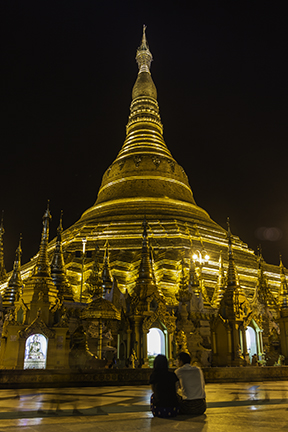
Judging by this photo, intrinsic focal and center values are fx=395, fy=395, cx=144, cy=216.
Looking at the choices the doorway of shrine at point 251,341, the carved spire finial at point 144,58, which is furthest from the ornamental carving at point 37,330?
the carved spire finial at point 144,58

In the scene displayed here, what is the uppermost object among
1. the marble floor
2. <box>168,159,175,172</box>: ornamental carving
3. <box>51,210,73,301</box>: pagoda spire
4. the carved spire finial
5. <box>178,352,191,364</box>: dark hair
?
the carved spire finial

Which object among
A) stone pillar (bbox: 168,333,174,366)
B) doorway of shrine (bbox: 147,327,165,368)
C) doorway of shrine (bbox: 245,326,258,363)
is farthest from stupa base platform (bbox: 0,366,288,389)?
doorway of shrine (bbox: 245,326,258,363)

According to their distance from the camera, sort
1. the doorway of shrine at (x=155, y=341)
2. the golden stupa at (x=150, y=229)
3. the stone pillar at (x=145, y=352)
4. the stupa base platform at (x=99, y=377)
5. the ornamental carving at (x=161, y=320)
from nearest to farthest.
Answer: the stupa base platform at (x=99, y=377) → the stone pillar at (x=145, y=352) → the ornamental carving at (x=161, y=320) → the doorway of shrine at (x=155, y=341) → the golden stupa at (x=150, y=229)

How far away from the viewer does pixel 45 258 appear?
635 inches

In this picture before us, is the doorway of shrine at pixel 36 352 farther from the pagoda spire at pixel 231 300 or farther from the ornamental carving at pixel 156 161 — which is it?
the ornamental carving at pixel 156 161

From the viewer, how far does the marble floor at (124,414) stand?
173 inches

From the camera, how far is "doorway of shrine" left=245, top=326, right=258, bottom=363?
17484 millimetres

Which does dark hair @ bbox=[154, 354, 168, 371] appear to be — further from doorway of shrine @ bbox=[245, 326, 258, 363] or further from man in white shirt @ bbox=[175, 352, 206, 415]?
doorway of shrine @ bbox=[245, 326, 258, 363]

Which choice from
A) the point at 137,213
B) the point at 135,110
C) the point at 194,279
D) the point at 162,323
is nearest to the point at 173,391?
the point at 162,323

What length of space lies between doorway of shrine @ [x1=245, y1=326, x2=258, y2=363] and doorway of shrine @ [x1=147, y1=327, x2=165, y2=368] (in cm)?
436

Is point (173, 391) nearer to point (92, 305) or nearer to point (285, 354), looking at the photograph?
point (92, 305)

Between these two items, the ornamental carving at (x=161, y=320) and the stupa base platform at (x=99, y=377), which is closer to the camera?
the stupa base platform at (x=99, y=377)

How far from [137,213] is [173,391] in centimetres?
2706

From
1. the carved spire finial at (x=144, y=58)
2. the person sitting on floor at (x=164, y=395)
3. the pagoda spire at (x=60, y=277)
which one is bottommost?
the person sitting on floor at (x=164, y=395)
